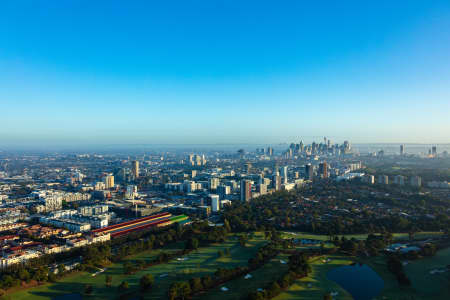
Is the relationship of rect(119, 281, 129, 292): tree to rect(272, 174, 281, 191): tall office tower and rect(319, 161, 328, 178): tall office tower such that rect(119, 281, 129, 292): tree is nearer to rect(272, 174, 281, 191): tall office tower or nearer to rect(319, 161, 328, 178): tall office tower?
rect(272, 174, 281, 191): tall office tower

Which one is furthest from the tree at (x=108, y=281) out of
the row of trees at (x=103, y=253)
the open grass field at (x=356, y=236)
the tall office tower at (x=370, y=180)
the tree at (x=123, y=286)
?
the tall office tower at (x=370, y=180)

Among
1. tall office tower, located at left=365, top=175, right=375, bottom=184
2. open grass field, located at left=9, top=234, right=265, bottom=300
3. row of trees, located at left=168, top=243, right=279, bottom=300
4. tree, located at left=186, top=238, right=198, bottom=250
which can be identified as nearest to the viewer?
row of trees, located at left=168, top=243, right=279, bottom=300

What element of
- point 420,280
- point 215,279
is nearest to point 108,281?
point 215,279

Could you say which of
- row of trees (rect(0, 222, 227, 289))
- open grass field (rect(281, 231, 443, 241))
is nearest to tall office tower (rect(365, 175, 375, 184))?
open grass field (rect(281, 231, 443, 241))

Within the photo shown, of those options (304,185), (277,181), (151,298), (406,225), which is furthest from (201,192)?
(151,298)

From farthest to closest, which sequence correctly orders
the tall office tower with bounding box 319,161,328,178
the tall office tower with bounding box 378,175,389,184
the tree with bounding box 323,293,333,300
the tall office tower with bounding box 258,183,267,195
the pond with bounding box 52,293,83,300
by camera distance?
the tall office tower with bounding box 319,161,328,178
the tall office tower with bounding box 378,175,389,184
the tall office tower with bounding box 258,183,267,195
the pond with bounding box 52,293,83,300
the tree with bounding box 323,293,333,300

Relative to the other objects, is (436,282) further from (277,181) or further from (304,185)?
(304,185)

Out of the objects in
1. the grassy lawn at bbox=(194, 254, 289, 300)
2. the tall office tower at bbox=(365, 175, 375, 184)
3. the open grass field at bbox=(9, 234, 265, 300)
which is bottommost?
the open grass field at bbox=(9, 234, 265, 300)

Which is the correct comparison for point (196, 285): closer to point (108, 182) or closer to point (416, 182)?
point (416, 182)
